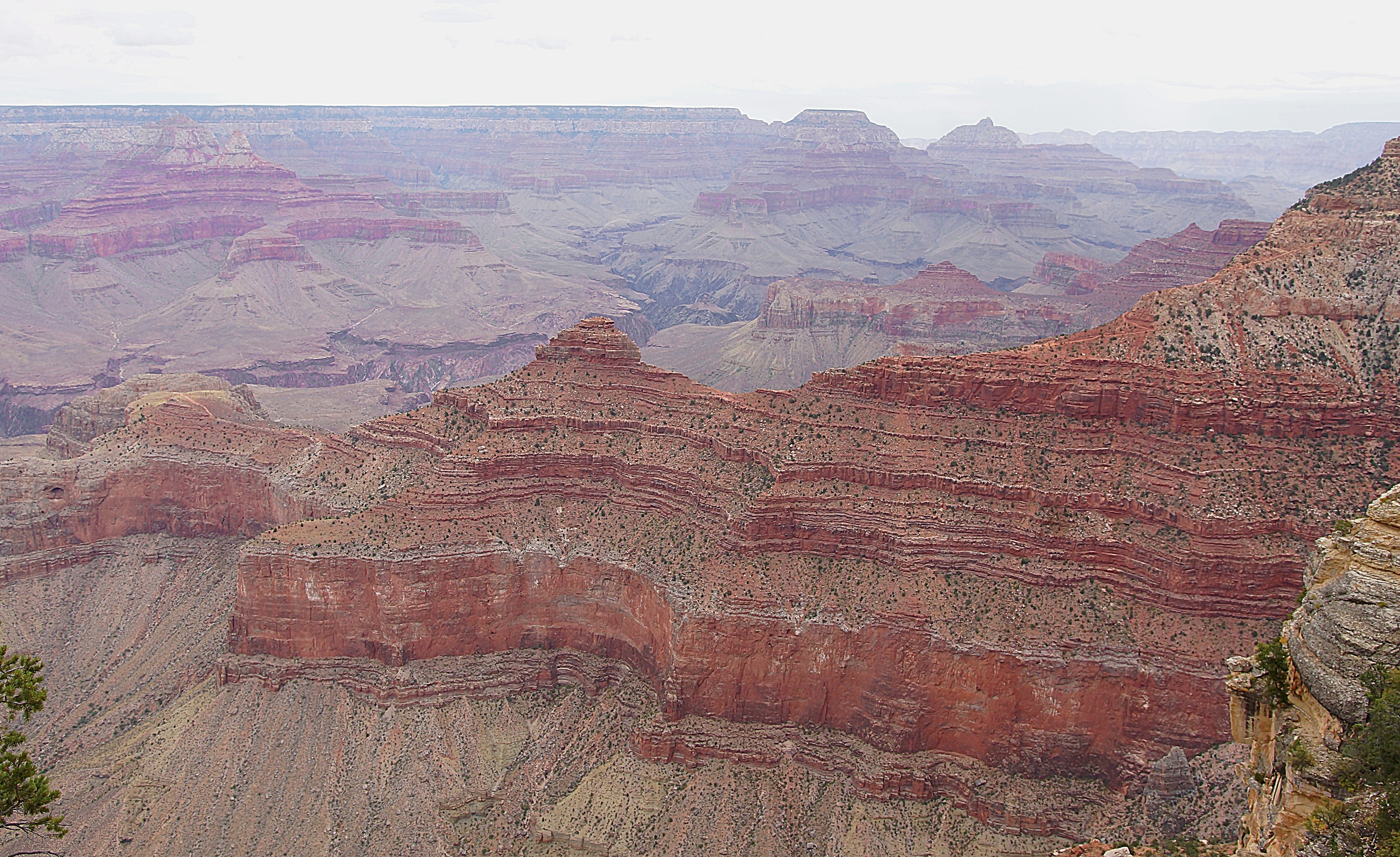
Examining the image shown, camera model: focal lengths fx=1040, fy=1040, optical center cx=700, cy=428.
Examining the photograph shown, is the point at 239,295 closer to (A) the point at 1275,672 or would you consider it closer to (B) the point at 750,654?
(B) the point at 750,654

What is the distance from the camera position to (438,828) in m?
42.2

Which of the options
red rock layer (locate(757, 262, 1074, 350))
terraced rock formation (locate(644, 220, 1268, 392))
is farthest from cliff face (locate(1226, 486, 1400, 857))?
red rock layer (locate(757, 262, 1074, 350))

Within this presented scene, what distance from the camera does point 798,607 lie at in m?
43.6

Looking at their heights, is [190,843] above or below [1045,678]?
below

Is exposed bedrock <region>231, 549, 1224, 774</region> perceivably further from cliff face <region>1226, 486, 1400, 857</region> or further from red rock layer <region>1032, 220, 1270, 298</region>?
red rock layer <region>1032, 220, 1270, 298</region>

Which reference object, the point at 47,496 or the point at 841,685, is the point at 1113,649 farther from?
the point at 47,496

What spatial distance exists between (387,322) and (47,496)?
102548 mm

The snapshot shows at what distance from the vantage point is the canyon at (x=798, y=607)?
1591 inches

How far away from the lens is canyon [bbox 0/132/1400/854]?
4041 centimetres

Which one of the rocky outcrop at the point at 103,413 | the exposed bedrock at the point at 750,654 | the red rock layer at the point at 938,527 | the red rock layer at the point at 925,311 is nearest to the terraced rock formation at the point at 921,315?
the red rock layer at the point at 925,311

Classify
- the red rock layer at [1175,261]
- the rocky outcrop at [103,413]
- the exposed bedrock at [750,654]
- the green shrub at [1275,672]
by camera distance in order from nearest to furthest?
1. the green shrub at [1275,672]
2. the exposed bedrock at [750,654]
3. the rocky outcrop at [103,413]
4. the red rock layer at [1175,261]

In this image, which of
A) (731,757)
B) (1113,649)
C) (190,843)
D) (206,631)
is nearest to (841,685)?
(731,757)

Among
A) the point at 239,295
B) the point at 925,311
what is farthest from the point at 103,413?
the point at 239,295

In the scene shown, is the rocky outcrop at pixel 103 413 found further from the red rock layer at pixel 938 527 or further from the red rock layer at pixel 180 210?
the red rock layer at pixel 180 210
